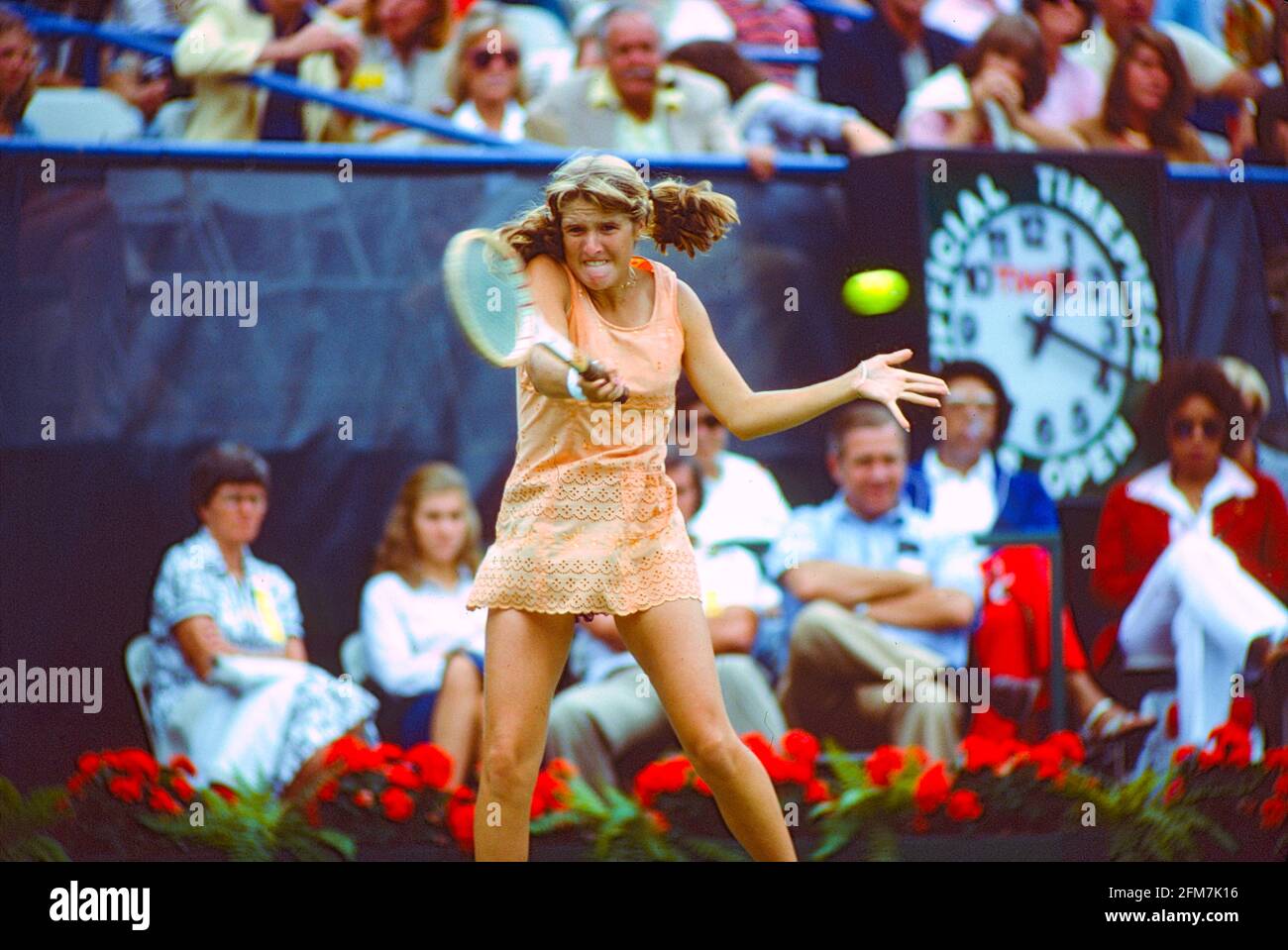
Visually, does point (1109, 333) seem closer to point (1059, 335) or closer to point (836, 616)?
point (1059, 335)

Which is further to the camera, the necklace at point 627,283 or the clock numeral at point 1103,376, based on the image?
the clock numeral at point 1103,376

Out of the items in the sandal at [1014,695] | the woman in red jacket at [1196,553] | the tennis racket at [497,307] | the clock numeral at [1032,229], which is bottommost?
the sandal at [1014,695]

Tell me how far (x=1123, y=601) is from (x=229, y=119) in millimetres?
3779

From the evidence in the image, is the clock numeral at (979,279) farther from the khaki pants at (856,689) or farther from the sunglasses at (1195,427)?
the khaki pants at (856,689)

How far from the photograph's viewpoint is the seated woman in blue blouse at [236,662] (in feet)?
21.2

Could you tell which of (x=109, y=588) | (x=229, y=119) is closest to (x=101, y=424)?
(x=109, y=588)

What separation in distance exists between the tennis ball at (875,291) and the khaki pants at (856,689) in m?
1.16

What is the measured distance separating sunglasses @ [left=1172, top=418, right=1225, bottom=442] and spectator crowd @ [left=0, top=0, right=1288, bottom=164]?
1057 mm

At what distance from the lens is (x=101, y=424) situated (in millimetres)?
6652

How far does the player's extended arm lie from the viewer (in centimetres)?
409

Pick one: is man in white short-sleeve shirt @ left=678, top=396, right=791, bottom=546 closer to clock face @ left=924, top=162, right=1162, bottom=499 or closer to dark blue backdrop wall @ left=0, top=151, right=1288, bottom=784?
dark blue backdrop wall @ left=0, top=151, right=1288, bottom=784
